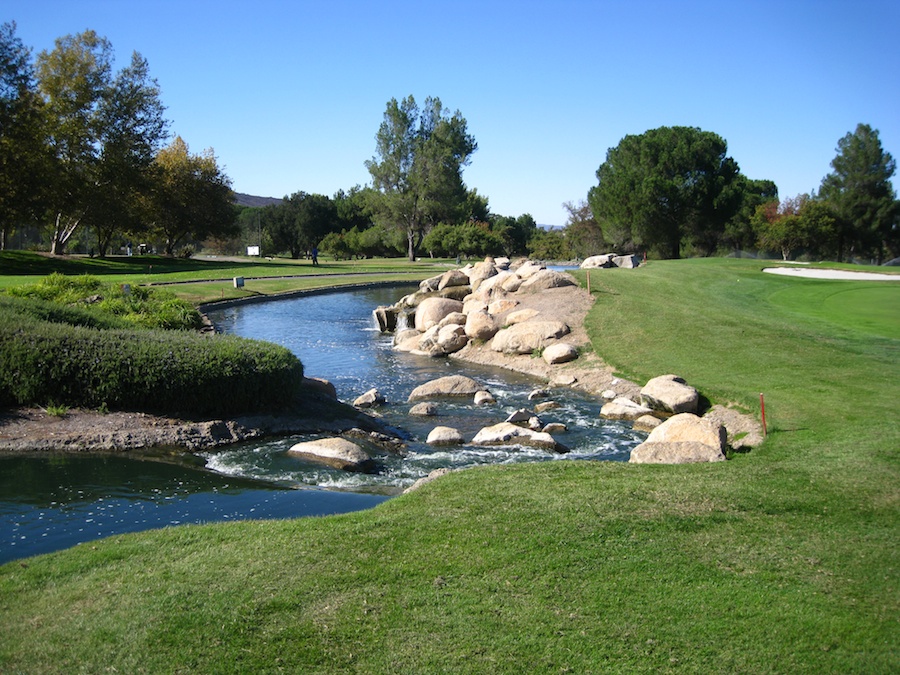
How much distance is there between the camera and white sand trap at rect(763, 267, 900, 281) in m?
31.6

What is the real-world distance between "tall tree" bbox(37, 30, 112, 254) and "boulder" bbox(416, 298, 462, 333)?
3343cm

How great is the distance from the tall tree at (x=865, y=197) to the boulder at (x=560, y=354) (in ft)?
156

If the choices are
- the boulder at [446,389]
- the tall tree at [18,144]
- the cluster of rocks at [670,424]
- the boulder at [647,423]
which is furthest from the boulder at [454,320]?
the tall tree at [18,144]

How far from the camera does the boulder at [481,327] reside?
23234mm

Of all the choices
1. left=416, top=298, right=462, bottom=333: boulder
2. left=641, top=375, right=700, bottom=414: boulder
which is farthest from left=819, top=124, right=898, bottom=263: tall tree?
left=641, top=375, right=700, bottom=414: boulder

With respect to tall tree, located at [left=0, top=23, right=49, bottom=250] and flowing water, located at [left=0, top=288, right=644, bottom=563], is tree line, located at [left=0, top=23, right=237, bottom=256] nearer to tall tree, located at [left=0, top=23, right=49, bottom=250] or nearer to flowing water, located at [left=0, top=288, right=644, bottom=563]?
tall tree, located at [left=0, top=23, right=49, bottom=250]

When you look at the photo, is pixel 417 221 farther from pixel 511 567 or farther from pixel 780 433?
pixel 511 567

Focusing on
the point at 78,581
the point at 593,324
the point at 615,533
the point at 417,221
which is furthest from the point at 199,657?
the point at 417,221

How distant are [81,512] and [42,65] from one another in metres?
54.5

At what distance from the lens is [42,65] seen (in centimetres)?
5238

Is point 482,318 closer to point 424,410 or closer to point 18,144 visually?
point 424,410

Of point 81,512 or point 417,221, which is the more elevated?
point 417,221

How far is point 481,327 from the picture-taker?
23344 millimetres

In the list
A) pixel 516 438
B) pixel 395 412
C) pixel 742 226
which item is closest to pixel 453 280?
pixel 395 412
